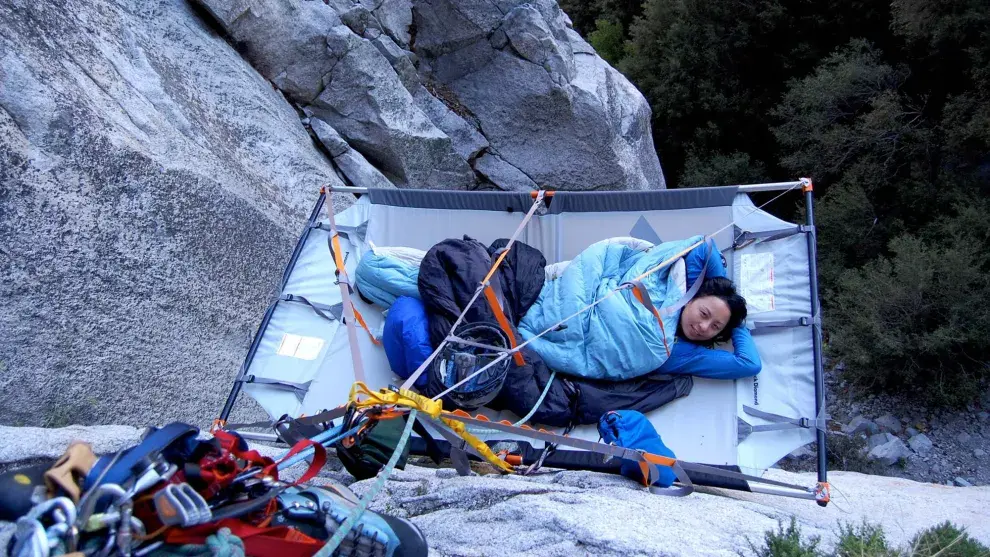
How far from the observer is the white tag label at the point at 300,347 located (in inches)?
141

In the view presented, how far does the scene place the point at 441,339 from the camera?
127 inches

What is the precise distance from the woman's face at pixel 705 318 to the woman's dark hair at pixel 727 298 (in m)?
0.03

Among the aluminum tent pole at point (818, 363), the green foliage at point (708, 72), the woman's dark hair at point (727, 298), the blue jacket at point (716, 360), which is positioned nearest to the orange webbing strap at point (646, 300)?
the blue jacket at point (716, 360)

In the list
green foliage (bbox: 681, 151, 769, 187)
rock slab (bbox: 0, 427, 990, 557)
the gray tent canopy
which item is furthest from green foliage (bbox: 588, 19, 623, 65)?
rock slab (bbox: 0, 427, 990, 557)

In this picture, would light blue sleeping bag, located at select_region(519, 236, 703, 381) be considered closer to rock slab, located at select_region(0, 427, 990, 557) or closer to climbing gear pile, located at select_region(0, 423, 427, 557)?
rock slab, located at select_region(0, 427, 990, 557)

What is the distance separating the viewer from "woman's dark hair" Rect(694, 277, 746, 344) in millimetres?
3432

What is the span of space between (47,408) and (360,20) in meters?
4.75

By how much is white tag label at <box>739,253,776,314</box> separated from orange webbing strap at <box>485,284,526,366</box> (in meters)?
1.34

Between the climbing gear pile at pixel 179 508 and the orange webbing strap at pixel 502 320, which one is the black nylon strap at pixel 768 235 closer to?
the orange webbing strap at pixel 502 320

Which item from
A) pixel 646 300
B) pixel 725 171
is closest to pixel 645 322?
pixel 646 300

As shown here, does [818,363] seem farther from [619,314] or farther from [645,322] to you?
[619,314]

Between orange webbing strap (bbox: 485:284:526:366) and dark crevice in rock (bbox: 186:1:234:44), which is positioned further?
dark crevice in rock (bbox: 186:1:234:44)

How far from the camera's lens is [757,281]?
3.73 meters

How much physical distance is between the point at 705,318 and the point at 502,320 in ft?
3.36
